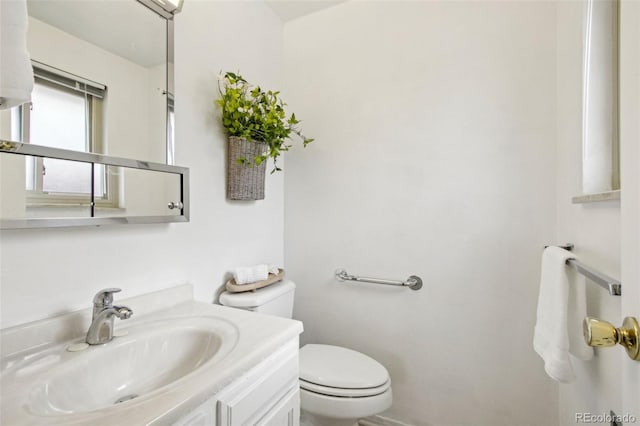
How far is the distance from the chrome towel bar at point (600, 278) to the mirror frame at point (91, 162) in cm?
122

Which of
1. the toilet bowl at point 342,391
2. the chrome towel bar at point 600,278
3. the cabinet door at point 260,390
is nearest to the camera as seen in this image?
the chrome towel bar at point 600,278

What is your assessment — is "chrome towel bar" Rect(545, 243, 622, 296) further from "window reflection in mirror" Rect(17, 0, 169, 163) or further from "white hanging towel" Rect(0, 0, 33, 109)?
"window reflection in mirror" Rect(17, 0, 169, 163)

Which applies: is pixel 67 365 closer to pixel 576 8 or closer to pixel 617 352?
pixel 617 352

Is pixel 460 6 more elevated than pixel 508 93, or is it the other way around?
pixel 460 6

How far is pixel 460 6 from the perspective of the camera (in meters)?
1.37

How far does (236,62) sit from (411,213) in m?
1.14

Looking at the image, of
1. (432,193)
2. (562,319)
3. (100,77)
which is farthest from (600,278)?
(100,77)

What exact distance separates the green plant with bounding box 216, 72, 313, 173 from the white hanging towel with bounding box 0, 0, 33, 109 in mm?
820

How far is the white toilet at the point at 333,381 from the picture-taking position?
1144 millimetres

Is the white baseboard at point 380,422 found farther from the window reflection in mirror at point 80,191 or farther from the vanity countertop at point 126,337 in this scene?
the window reflection in mirror at point 80,191

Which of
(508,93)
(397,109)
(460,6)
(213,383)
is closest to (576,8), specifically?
(508,93)

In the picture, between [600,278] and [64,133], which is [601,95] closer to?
[600,278]

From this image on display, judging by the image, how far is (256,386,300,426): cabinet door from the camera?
81cm

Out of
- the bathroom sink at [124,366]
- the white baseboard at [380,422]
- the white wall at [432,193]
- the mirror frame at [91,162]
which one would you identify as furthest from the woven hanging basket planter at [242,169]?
the white baseboard at [380,422]
